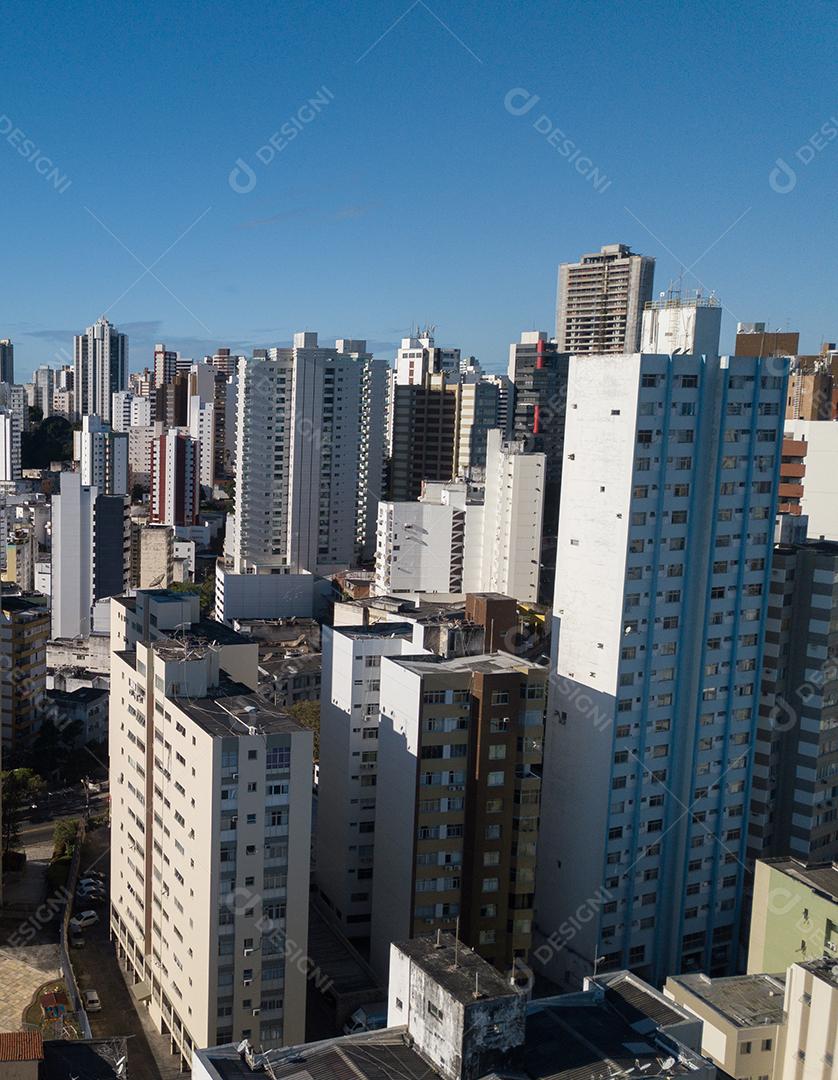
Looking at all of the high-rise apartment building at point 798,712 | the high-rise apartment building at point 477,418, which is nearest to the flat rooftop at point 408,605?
the high-rise apartment building at point 798,712

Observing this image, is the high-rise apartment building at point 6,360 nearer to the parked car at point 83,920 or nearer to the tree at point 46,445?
the tree at point 46,445

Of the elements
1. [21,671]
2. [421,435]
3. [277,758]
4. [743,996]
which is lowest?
[743,996]

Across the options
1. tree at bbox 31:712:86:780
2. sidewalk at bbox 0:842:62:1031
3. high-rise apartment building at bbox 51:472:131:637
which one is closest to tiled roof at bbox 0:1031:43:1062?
sidewalk at bbox 0:842:62:1031

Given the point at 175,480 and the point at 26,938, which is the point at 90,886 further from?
the point at 175,480

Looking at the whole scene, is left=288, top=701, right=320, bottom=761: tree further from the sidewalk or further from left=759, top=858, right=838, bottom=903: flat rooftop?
left=759, top=858, right=838, bottom=903: flat rooftop

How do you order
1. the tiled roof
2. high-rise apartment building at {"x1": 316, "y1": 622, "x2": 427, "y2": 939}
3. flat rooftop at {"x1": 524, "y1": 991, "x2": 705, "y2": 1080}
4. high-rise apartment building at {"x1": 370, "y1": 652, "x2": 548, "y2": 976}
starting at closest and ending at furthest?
flat rooftop at {"x1": 524, "y1": 991, "x2": 705, "y2": 1080}
the tiled roof
high-rise apartment building at {"x1": 370, "y1": 652, "x2": 548, "y2": 976}
high-rise apartment building at {"x1": 316, "y1": 622, "x2": 427, "y2": 939}

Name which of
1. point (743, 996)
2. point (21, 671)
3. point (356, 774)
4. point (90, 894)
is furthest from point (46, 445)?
point (743, 996)
